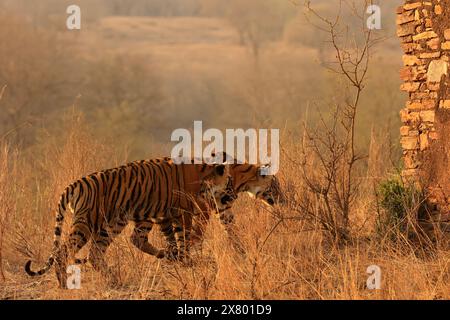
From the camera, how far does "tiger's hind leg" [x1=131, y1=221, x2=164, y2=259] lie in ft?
26.8

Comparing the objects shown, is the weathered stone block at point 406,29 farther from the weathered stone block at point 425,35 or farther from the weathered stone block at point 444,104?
the weathered stone block at point 444,104

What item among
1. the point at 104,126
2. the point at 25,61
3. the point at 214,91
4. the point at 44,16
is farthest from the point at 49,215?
the point at 214,91

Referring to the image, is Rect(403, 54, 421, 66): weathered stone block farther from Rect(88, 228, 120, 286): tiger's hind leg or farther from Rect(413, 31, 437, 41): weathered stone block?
Rect(88, 228, 120, 286): tiger's hind leg

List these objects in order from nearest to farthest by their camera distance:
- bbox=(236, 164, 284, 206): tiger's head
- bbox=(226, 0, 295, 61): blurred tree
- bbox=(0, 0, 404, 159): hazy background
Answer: bbox=(236, 164, 284, 206): tiger's head, bbox=(0, 0, 404, 159): hazy background, bbox=(226, 0, 295, 61): blurred tree

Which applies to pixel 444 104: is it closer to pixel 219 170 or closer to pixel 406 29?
pixel 406 29

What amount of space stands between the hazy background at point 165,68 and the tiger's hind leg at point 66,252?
17.5 m

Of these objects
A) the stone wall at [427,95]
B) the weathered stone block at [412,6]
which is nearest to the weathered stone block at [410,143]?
the stone wall at [427,95]

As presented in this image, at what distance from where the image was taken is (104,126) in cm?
2942

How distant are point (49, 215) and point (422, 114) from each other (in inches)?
171

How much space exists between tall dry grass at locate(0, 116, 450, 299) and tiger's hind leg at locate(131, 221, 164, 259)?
0.25ft

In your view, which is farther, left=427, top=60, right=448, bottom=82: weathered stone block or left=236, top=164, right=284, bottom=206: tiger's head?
left=427, top=60, right=448, bottom=82: weathered stone block

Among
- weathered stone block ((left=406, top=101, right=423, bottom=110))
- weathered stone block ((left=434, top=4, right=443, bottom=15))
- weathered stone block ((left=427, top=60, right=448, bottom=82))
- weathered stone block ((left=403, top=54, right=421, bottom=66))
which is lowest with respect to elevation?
weathered stone block ((left=406, top=101, right=423, bottom=110))

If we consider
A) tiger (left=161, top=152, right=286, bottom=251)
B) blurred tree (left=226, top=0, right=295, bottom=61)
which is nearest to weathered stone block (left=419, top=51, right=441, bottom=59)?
tiger (left=161, top=152, right=286, bottom=251)

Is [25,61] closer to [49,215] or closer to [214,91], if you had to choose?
[214,91]
